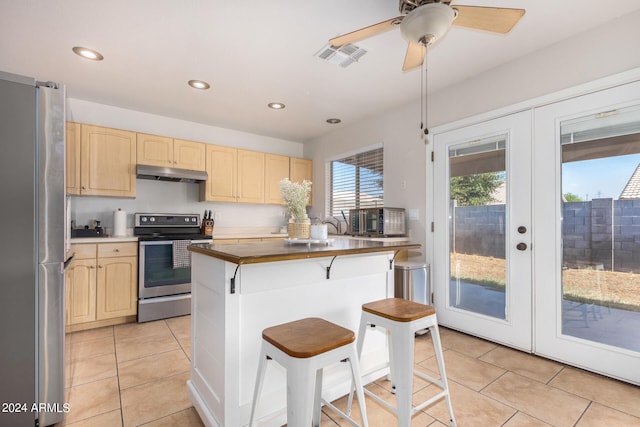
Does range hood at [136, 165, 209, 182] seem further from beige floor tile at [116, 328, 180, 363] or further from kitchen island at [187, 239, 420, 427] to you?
kitchen island at [187, 239, 420, 427]

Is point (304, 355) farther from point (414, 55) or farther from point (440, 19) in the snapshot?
point (414, 55)

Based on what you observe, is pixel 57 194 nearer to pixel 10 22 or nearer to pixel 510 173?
pixel 10 22

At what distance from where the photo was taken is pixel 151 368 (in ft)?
7.59

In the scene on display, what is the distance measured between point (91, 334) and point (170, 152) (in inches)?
87.0

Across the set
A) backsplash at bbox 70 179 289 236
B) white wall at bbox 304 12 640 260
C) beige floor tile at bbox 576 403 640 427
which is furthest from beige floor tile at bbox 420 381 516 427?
backsplash at bbox 70 179 289 236

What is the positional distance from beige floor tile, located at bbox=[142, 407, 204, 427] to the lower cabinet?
79.1 inches

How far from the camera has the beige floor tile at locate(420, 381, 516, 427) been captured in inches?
66.7

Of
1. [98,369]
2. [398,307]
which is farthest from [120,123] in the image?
[398,307]

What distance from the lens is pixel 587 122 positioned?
7.52ft

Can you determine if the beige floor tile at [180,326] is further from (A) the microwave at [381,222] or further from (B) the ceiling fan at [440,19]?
(B) the ceiling fan at [440,19]

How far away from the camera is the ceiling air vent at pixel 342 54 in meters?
2.46

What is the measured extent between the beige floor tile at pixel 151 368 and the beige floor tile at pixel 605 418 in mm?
2593

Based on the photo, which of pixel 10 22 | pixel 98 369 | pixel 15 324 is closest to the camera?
pixel 15 324

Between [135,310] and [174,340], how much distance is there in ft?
2.82
